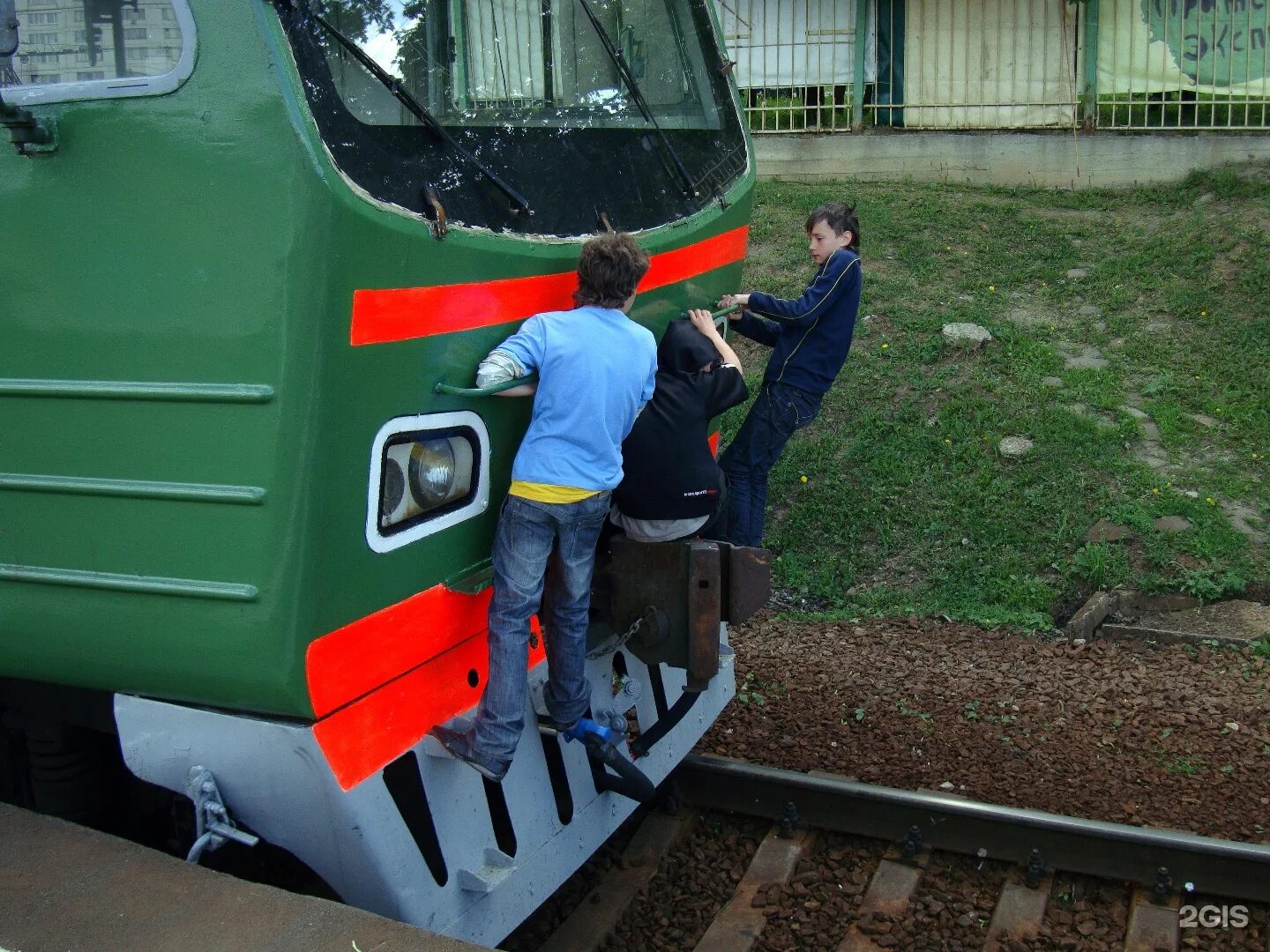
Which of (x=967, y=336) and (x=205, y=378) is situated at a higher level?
(x=205, y=378)

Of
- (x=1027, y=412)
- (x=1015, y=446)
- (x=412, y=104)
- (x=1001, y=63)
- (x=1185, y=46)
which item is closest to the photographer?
(x=412, y=104)

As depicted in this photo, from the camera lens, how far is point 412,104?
8.25 ft

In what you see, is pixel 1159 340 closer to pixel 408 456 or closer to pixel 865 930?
pixel 865 930

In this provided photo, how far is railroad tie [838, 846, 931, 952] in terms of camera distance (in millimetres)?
3328

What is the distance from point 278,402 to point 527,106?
1154 millimetres

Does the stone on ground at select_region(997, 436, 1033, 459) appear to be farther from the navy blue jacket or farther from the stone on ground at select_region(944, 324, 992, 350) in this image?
the navy blue jacket

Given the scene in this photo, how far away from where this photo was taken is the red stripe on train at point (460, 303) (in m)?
2.28

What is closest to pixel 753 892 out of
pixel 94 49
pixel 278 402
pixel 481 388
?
pixel 481 388

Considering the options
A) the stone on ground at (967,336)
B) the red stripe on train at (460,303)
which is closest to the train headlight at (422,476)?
the red stripe on train at (460,303)

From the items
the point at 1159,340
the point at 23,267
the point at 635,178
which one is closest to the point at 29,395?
the point at 23,267

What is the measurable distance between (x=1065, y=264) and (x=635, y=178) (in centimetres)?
646

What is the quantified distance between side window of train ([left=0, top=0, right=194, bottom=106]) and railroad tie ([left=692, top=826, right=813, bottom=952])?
97.3 inches

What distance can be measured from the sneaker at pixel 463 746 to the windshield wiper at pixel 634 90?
1.62m

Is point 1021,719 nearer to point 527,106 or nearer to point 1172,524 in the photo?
point 1172,524
